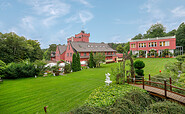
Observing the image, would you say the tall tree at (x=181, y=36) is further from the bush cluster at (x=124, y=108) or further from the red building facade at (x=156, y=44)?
the bush cluster at (x=124, y=108)

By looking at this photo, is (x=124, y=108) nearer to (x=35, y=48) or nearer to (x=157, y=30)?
(x=35, y=48)

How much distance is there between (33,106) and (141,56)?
31302 millimetres

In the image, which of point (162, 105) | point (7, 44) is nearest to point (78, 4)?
point (162, 105)

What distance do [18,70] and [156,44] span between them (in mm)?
34229

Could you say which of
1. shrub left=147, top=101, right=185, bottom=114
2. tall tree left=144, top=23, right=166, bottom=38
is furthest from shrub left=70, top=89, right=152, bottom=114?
tall tree left=144, top=23, right=166, bottom=38

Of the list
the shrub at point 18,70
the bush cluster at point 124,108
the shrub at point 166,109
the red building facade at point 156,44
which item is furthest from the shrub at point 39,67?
the red building facade at point 156,44

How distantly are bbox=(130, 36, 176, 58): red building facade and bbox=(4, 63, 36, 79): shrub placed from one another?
30520 millimetres

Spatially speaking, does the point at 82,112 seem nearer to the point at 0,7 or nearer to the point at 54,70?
the point at 0,7

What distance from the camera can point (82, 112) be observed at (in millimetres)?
3344

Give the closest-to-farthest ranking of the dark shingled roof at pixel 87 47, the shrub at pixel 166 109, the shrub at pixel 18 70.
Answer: the shrub at pixel 166 109 → the shrub at pixel 18 70 → the dark shingled roof at pixel 87 47

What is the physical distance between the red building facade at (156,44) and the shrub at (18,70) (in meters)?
30.5

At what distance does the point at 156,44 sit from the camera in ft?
94.6

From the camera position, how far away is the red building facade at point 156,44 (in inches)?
1044

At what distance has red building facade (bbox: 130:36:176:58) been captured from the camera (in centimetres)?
2652
